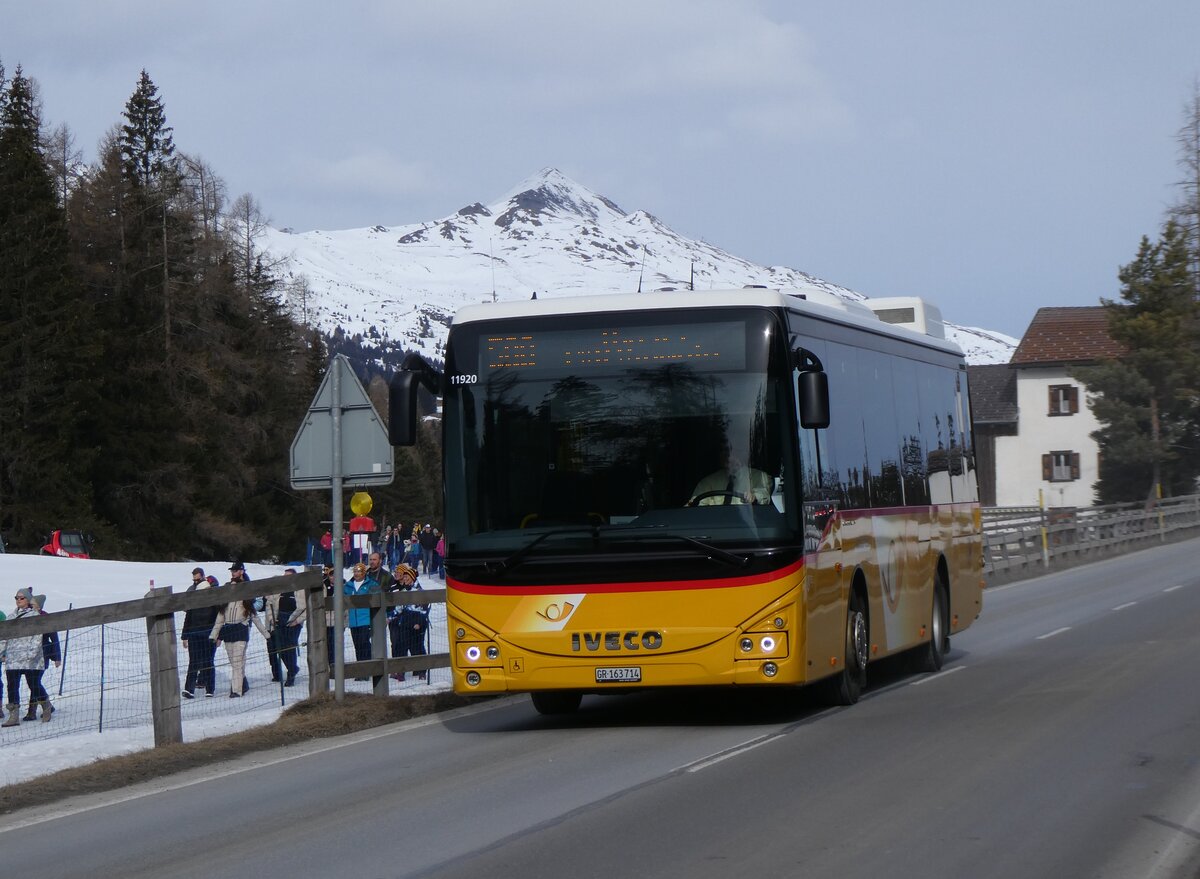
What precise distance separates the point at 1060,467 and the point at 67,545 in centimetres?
5093

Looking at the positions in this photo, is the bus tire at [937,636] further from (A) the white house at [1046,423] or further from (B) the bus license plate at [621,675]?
(A) the white house at [1046,423]

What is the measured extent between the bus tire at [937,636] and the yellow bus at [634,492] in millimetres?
4248

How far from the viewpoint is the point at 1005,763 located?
1032cm

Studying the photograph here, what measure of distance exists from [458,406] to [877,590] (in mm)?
4257

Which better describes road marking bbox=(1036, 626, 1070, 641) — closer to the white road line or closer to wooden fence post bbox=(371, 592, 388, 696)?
wooden fence post bbox=(371, 592, 388, 696)

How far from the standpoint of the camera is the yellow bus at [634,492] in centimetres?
1225

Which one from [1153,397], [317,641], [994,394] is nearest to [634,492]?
[317,641]

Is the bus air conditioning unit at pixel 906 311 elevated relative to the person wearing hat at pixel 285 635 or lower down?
elevated

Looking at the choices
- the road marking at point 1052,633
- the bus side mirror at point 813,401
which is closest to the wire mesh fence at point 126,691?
the bus side mirror at point 813,401

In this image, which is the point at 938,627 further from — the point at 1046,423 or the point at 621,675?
the point at 1046,423

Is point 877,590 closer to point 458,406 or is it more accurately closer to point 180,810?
point 458,406

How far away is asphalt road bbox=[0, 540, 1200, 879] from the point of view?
7719 mm

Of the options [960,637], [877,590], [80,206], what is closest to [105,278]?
[80,206]

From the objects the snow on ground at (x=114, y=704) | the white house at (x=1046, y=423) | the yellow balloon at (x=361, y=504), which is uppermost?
the white house at (x=1046, y=423)
